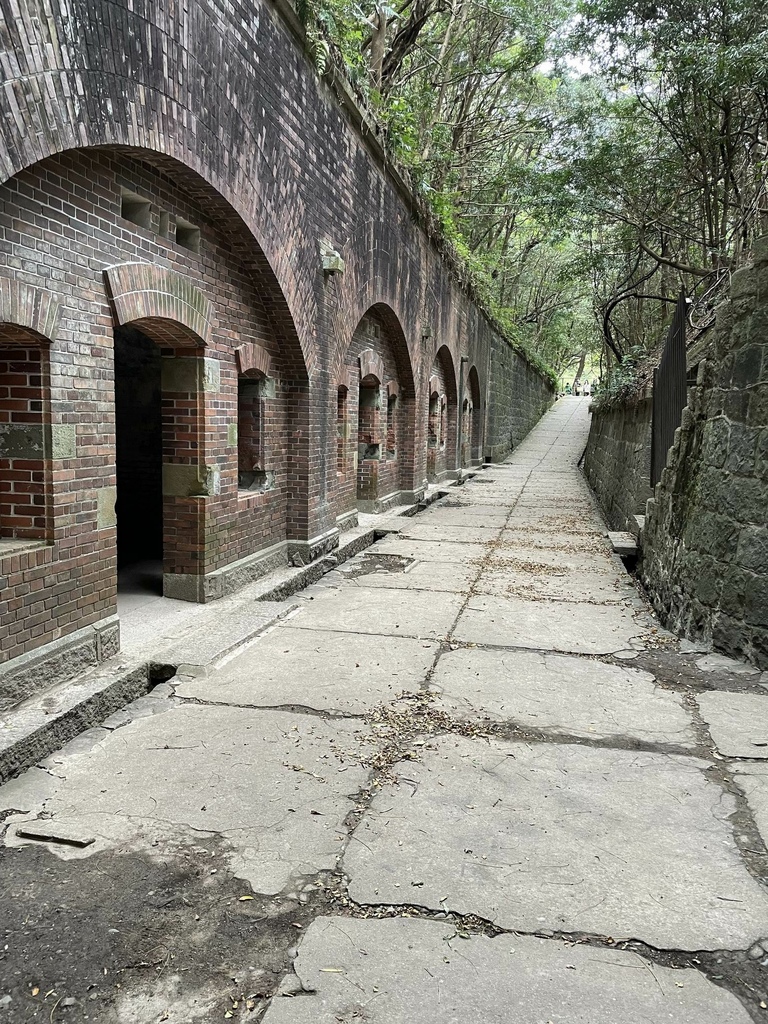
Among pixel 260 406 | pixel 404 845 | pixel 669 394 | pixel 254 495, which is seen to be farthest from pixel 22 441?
pixel 669 394

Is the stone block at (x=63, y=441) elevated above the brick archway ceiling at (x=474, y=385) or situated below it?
below

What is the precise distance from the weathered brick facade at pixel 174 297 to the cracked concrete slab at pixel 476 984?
92.9 inches

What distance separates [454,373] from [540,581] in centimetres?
962

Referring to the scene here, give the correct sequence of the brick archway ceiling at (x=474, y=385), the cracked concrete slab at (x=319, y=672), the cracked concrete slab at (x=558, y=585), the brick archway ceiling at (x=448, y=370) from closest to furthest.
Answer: the cracked concrete slab at (x=319, y=672) < the cracked concrete slab at (x=558, y=585) < the brick archway ceiling at (x=448, y=370) < the brick archway ceiling at (x=474, y=385)

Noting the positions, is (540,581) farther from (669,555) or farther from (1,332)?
(1,332)

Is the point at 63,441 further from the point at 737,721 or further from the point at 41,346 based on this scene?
the point at 737,721

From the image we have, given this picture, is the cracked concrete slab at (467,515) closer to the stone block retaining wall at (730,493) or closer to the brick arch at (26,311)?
the stone block retaining wall at (730,493)

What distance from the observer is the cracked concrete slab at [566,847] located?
251cm

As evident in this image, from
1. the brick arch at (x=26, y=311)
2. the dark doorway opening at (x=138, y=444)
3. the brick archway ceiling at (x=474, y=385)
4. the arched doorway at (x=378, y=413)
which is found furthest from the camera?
the brick archway ceiling at (x=474, y=385)

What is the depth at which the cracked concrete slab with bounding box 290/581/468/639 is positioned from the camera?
585cm

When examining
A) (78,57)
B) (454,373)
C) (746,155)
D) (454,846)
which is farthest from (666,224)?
(454,846)

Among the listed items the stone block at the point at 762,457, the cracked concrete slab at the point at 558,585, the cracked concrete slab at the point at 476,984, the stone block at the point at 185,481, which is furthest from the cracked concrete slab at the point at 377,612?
the cracked concrete slab at the point at 476,984

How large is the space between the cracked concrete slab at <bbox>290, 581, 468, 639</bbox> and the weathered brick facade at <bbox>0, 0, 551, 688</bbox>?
71cm

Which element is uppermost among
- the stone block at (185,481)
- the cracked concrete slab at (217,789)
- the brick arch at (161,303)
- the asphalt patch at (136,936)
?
the brick arch at (161,303)
